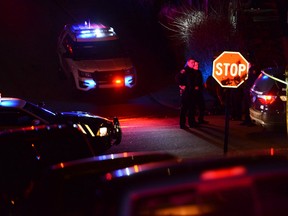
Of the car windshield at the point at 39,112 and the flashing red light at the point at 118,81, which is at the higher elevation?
the car windshield at the point at 39,112

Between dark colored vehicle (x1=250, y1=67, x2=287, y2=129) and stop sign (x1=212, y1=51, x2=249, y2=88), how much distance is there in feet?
6.48

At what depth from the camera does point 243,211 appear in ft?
10.2

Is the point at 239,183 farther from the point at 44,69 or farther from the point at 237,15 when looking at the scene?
the point at 44,69

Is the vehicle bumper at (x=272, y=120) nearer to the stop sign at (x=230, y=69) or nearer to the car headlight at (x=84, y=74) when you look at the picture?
the stop sign at (x=230, y=69)

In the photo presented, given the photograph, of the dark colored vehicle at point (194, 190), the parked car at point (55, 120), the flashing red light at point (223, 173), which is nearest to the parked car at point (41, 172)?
the dark colored vehicle at point (194, 190)

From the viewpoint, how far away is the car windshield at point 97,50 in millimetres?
21078

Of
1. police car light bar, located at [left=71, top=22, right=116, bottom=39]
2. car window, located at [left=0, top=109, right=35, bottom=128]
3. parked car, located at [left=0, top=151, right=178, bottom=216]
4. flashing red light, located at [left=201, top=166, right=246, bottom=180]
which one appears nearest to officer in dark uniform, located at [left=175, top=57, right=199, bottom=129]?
car window, located at [left=0, top=109, right=35, bottom=128]

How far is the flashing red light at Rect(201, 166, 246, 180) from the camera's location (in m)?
3.13

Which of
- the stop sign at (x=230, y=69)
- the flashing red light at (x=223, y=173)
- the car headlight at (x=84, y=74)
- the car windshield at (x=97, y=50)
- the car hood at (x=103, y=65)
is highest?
the flashing red light at (x=223, y=173)

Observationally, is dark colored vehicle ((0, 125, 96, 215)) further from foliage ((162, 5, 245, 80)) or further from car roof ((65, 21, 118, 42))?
car roof ((65, 21, 118, 42))

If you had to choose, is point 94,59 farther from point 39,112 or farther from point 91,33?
point 39,112

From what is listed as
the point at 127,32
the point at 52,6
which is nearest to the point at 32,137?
the point at 127,32

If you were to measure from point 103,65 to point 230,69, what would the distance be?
10.5m

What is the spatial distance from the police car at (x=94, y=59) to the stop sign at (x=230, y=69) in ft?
33.2
